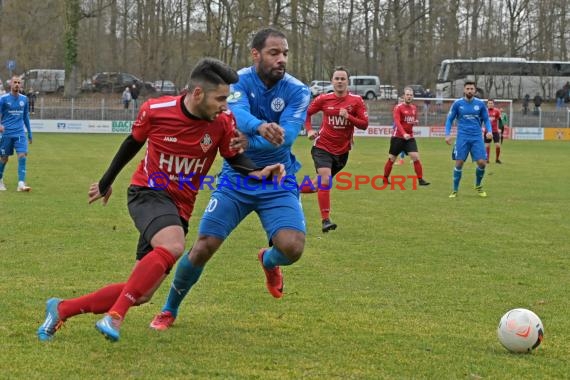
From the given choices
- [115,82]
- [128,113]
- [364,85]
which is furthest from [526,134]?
[115,82]

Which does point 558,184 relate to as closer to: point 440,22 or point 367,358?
point 367,358

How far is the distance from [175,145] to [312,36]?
158 ft

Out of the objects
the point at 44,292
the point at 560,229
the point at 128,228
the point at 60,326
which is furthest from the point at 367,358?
the point at 560,229

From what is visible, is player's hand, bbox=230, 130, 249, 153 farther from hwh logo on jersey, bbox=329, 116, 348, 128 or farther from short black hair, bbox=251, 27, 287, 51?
hwh logo on jersey, bbox=329, 116, 348, 128

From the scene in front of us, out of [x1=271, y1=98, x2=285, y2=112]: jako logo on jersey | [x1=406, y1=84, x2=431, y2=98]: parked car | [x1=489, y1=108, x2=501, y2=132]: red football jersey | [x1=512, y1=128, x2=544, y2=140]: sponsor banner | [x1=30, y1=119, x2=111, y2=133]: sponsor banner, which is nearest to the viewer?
[x1=271, y1=98, x2=285, y2=112]: jako logo on jersey

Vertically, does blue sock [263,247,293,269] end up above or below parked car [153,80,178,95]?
below

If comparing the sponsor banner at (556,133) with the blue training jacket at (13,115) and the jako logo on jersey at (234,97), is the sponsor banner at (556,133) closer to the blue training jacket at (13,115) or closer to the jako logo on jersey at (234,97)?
the blue training jacket at (13,115)

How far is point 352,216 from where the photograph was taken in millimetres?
13039

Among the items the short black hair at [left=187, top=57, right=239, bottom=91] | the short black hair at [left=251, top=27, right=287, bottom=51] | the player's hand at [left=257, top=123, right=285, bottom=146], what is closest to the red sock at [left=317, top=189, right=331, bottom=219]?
the short black hair at [left=251, top=27, right=287, bottom=51]

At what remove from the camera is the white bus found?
1994 inches

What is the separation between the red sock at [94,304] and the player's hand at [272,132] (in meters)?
1.32

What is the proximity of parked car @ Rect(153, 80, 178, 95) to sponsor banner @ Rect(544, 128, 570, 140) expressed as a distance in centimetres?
2153

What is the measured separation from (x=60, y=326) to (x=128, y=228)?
5.71m

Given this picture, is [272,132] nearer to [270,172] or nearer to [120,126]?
[270,172]
